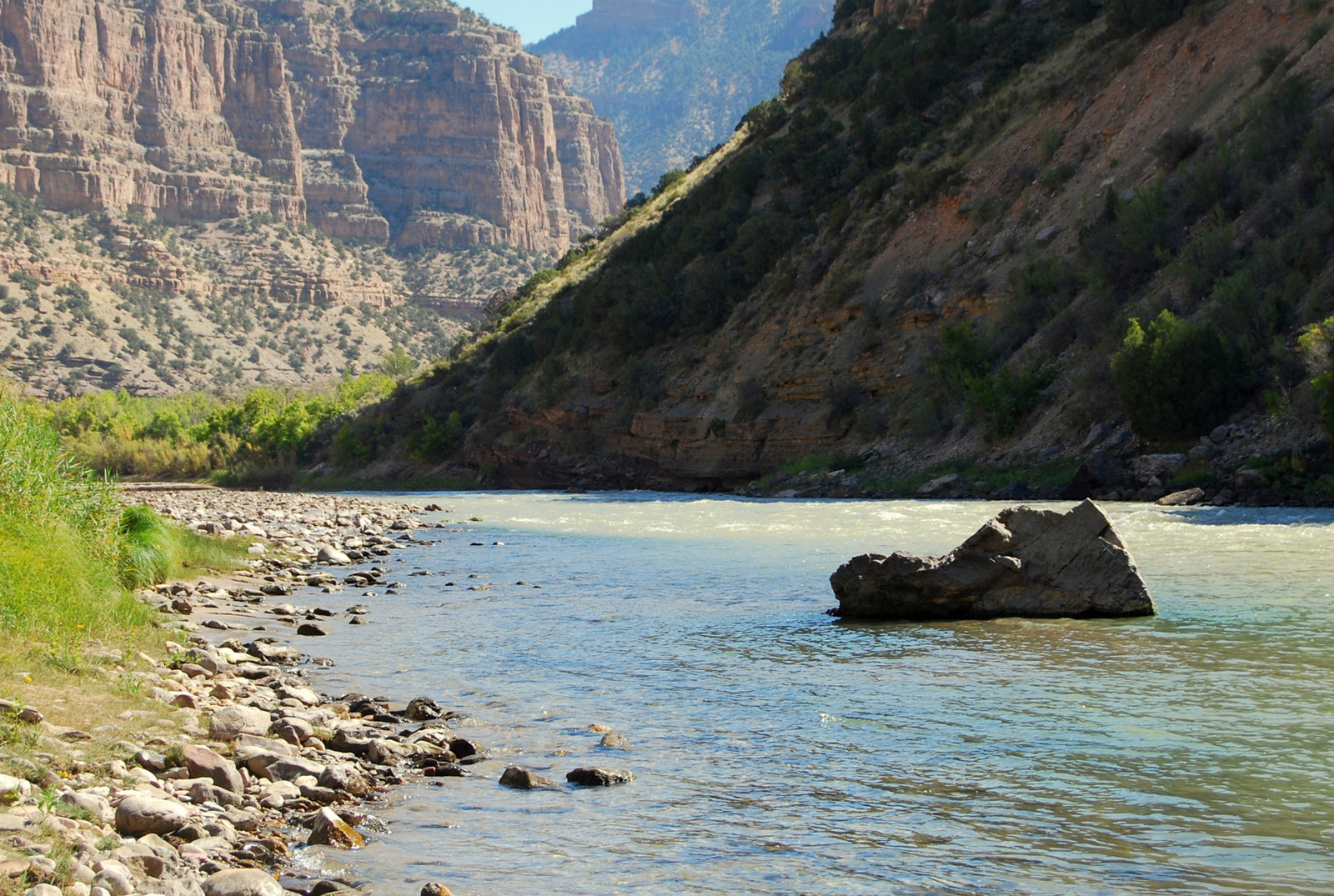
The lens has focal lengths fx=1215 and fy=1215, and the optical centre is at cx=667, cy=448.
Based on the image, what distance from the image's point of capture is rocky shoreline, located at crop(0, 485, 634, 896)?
5.21m

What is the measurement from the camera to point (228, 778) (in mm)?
A: 6715

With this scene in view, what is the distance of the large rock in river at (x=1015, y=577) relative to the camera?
486 inches

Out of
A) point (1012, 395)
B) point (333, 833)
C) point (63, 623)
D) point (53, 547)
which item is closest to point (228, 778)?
point (333, 833)

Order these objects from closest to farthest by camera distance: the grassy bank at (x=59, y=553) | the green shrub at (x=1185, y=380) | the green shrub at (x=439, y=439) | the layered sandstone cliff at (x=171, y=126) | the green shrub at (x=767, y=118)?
the grassy bank at (x=59, y=553) → the green shrub at (x=1185, y=380) → the green shrub at (x=767, y=118) → the green shrub at (x=439, y=439) → the layered sandstone cliff at (x=171, y=126)

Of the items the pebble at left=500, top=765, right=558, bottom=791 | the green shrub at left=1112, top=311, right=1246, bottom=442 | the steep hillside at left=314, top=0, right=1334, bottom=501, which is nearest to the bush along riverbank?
the pebble at left=500, top=765, right=558, bottom=791

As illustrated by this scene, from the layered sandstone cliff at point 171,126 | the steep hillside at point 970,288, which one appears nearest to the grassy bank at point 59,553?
the steep hillside at point 970,288

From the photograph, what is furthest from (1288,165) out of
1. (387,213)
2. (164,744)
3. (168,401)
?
(387,213)

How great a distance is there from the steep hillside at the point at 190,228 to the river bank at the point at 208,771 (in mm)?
110394

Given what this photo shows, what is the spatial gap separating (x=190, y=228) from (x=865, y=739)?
535 ft

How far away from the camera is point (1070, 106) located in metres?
38.7

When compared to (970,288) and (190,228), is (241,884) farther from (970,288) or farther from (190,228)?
(190,228)

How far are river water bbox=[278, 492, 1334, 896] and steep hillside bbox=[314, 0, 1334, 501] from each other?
10.6 metres

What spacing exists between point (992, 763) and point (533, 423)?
45878 mm

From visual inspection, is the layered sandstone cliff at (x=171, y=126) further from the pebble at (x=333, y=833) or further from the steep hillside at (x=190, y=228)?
the pebble at (x=333, y=833)
